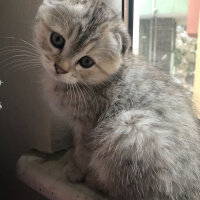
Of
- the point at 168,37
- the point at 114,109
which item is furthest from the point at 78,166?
the point at 168,37

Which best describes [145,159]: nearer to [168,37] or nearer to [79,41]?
[79,41]

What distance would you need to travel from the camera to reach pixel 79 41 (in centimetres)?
108

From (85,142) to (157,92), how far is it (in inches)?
12.0

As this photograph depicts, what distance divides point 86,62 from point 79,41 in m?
0.08

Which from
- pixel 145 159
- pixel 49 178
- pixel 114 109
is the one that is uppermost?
pixel 114 109

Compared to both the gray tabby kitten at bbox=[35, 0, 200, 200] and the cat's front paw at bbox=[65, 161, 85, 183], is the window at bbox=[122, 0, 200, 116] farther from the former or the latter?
the cat's front paw at bbox=[65, 161, 85, 183]

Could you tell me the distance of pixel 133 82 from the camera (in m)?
1.19

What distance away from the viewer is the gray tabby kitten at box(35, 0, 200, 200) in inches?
39.7


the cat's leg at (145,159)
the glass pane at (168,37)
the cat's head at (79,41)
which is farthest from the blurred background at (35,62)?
the cat's leg at (145,159)

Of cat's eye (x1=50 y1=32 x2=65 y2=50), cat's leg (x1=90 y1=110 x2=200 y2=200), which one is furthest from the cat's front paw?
cat's eye (x1=50 y1=32 x2=65 y2=50)

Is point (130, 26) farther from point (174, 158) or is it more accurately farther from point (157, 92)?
point (174, 158)

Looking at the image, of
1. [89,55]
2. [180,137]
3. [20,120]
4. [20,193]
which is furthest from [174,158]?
[20,193]

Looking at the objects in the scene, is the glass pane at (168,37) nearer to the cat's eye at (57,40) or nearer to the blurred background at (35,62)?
the blurred background at (35,62)

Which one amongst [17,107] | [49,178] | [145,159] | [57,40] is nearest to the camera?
[145,159]
